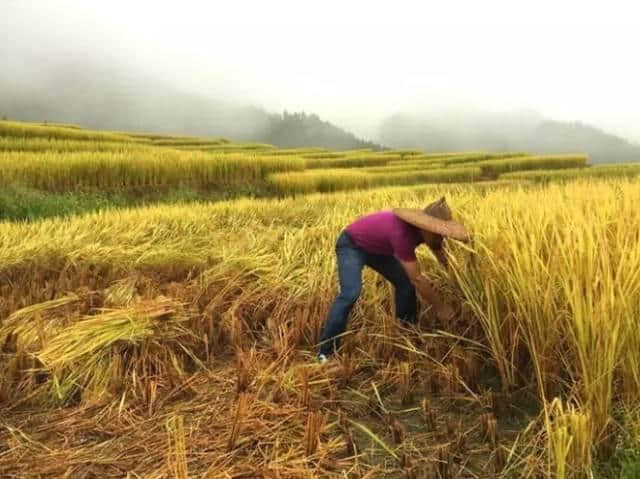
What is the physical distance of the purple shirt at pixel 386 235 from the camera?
3.00 meters

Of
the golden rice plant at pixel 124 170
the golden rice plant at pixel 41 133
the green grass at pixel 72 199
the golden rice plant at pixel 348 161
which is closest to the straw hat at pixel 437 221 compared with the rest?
the green grass at pixel 72 199

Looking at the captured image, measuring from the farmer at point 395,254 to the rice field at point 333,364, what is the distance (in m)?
0.13

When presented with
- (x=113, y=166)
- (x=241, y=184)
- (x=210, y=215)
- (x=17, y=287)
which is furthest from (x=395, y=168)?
(x=17, y=287)

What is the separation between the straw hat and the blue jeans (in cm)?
49

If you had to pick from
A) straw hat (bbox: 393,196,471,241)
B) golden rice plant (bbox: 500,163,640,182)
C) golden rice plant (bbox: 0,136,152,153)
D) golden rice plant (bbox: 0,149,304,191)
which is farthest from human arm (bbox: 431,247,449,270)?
golden rice plant (bbox: 500,163,640,182)

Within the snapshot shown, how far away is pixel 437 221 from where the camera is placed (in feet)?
9.52

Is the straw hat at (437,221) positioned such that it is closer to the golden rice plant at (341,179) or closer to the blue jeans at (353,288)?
the blue jeans at (353,288)

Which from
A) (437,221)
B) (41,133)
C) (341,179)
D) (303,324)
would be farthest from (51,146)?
(437,221)

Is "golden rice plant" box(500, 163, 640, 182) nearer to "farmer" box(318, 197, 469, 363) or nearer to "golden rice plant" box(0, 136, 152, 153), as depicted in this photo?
"golden rice plant" box(0, 136, 152, 153)

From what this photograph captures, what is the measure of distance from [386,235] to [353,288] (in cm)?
36

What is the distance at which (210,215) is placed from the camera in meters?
7.93

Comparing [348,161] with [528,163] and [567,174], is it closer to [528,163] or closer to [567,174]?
[528,163]

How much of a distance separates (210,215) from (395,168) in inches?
537

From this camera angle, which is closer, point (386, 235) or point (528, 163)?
point (386, 235)
